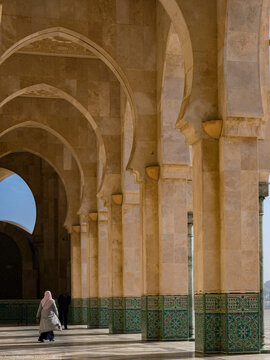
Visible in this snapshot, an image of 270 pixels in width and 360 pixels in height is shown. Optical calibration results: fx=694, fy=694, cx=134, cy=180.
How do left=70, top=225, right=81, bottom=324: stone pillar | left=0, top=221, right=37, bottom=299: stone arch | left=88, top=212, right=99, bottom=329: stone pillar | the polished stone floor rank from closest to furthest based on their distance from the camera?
the polished stone floor
left=88, top=212, right=99, bottom=329: stone pillar
left=70, top=225, right=81, bottom=324: stone pillar
left=0, top=221, right=37, bottom=299: stone arch

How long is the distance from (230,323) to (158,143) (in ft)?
15.1

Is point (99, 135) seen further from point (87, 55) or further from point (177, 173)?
point (177, 173)

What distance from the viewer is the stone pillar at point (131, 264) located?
14781 millimetres

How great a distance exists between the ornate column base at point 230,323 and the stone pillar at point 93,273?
10251mm

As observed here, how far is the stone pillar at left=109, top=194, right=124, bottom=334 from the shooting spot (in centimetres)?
1501

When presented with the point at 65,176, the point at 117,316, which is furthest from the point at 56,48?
the point at 65,176

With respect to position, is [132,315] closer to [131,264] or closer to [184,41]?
[131,264]

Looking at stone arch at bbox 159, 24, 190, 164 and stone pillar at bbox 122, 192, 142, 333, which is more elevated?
stone arch at bbox 159, 24, 190, 164

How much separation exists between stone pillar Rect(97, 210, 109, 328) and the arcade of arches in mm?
38

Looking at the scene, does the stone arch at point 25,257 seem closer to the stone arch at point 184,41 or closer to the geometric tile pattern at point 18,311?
the geometric tile pattern at point 18,311

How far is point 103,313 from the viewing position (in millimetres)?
18734

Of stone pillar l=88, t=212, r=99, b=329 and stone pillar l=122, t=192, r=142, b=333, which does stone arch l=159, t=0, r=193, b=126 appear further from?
stone pillar l=88, t=212, r=99, b=329

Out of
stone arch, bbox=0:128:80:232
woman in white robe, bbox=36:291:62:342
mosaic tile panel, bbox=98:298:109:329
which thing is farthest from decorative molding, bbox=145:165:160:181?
stone arch, bbox=0:128:80:232

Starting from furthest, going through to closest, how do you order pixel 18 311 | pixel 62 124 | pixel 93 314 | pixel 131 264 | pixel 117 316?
pixel 18 311 < pixel 93 314 < pixel 62 124 < pixel 117 316 < pixel 131 264
